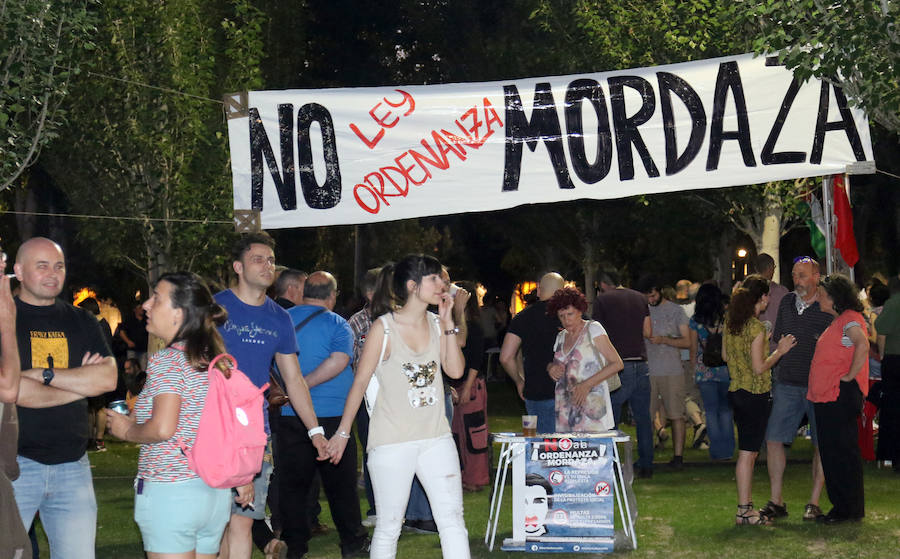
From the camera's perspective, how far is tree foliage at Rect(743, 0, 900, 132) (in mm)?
8461

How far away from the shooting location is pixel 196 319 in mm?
5457

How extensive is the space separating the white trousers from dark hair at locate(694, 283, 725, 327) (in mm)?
6872

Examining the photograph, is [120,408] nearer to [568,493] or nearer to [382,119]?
[568,493]

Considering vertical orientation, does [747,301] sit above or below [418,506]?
above

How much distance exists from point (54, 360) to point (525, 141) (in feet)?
15.9

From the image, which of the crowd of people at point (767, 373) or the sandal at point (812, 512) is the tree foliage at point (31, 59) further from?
the sandal at point (812, 512)

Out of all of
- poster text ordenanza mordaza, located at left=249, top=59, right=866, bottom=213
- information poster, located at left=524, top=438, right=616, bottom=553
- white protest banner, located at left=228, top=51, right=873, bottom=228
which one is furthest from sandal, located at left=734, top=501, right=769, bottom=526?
poster text ordenanza mordaza, located at left=249, top=59, right=866, bottom=213

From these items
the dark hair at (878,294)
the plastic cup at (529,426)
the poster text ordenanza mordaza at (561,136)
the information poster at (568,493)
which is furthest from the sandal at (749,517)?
the dark hair at (878,294)

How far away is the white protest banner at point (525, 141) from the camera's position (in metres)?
9.57

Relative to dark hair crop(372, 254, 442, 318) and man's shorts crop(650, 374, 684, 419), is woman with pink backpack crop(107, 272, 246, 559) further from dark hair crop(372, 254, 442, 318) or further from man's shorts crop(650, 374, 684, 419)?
man's shorts crop(650, 374, 684, 419)

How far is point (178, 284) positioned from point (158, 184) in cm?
1664

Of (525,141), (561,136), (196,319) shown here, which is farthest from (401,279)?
(561,136)

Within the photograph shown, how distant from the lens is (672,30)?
843 inches

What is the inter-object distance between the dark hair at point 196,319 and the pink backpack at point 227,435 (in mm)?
75
